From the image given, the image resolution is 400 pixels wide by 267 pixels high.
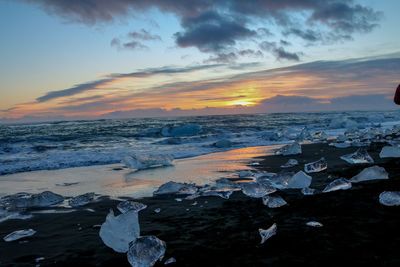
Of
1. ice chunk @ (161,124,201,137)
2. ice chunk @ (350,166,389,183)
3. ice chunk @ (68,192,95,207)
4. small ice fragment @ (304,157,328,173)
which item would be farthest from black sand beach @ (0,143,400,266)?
ice chunk @ (161,124,201,137)

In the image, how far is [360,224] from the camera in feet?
7.86

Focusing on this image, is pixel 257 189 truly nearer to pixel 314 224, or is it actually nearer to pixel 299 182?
pixel 299 182

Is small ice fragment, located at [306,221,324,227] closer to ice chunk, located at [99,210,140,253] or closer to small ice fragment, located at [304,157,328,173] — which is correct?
ice chunk, located at [99,210,140,253]

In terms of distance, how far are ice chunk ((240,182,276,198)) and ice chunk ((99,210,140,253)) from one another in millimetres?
1756

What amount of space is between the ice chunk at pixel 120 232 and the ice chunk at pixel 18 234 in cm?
99

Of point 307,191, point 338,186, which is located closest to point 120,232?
point 307,191

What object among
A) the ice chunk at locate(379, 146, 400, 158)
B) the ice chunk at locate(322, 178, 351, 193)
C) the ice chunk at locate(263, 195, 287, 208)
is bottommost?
the ice chunk at locate(379, 146, 400, 158)

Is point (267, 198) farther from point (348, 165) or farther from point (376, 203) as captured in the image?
point (348, 165)

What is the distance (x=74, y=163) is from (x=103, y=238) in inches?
256

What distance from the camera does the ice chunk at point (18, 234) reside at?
2.66m

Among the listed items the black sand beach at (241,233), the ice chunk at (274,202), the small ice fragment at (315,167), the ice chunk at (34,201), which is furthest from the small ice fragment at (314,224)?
the ice chunk at (34,201)

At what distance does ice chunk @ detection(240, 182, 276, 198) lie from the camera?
366 cm

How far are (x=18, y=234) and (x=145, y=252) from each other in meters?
1.57

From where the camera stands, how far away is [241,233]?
7.89 feet
